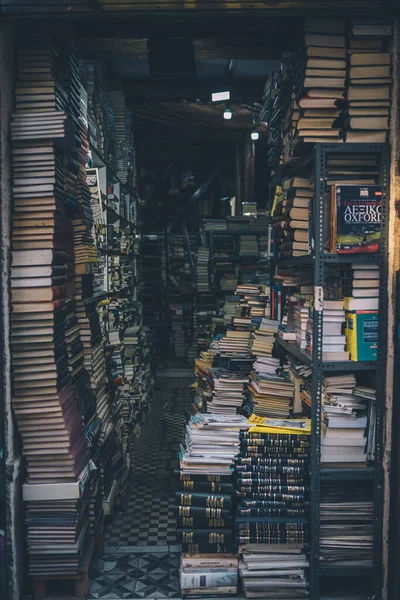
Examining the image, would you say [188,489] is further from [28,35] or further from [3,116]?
[28,35]

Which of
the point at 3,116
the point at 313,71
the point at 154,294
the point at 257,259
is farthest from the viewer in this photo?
the point at 154,294

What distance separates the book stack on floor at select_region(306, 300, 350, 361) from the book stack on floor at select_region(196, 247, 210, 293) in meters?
7.81

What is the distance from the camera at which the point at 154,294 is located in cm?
1222

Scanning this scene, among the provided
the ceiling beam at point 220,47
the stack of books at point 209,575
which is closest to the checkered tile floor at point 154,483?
the stack of books at point 209,575

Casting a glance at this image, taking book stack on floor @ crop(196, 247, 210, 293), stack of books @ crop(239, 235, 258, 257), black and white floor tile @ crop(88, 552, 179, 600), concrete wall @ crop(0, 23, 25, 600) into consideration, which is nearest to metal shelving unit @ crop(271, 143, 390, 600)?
black and white floor tile @ crop(88, 552, 179, 600)

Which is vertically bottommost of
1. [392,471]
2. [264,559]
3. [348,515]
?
[264,559]

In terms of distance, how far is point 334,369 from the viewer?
313cm

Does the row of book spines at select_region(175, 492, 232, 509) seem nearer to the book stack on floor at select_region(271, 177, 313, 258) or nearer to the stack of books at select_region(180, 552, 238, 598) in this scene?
the stack of books at select_region(180, 552, 238, 598)

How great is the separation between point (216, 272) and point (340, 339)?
23.4 ft

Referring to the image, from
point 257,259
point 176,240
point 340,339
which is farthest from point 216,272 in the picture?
point 340,339

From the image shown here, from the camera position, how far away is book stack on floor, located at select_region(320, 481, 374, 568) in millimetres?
3252

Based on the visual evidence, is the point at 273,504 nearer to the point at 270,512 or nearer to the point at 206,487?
the point at 270,512

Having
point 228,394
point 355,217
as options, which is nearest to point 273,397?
point 228,394

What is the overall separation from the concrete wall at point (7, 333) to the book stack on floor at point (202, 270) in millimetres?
8003
